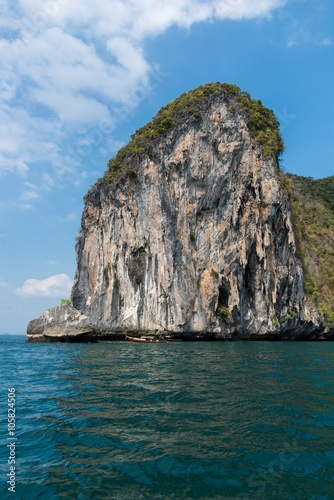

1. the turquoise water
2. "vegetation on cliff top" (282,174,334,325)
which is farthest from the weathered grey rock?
"vegetation on cliff top" (282,174,334,325)

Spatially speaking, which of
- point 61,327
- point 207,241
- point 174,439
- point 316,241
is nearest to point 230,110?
point 207,241

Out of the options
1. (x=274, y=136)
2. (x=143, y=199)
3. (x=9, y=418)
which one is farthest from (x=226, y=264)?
(x=9, y=418)

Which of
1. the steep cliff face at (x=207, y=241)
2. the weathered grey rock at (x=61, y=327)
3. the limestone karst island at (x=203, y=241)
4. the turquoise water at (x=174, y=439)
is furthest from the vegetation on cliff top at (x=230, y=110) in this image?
the turquoise water at (x=174, y=439)

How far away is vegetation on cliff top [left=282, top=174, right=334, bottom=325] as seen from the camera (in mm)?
41969

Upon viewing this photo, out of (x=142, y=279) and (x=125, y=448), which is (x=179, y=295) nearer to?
(x=142, y=279)

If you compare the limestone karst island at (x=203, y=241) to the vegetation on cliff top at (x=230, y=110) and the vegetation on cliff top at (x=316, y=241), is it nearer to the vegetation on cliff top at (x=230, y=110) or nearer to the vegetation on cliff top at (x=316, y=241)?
the vegetation on cliff top at (x=230, y=110)

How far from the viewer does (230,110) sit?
3831 cm

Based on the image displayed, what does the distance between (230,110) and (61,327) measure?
1307 inches

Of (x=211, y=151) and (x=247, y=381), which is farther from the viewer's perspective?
(x=211, y=151)

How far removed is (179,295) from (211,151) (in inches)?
710

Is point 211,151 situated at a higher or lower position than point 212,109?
lower

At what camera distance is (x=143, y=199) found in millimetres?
38062

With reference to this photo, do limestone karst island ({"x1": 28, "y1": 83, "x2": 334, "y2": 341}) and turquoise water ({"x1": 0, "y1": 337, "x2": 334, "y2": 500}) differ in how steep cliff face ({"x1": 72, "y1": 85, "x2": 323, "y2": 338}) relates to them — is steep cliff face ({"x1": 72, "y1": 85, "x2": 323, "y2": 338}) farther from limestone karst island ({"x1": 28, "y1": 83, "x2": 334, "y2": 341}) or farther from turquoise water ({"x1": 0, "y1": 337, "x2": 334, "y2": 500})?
turquoise water ({"x1": 0, "y1": 337, "x2": 334, "y2": 500})

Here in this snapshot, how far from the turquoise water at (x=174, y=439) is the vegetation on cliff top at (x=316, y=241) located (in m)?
35.1
